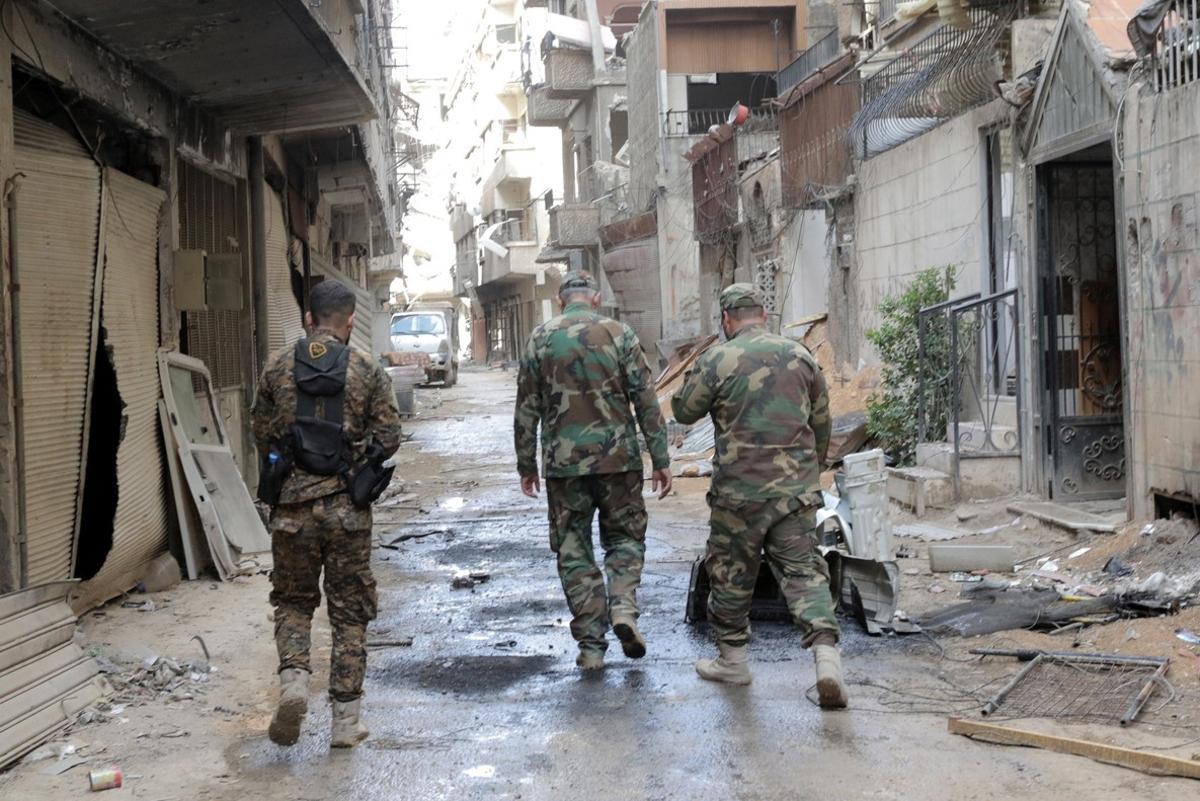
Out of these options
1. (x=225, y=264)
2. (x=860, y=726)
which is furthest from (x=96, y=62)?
(x=860, y=726)

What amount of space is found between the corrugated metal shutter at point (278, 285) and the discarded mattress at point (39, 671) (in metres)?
6.91

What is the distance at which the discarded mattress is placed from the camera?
196 inches

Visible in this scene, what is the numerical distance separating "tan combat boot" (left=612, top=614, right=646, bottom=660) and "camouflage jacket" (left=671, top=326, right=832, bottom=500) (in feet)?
2.54

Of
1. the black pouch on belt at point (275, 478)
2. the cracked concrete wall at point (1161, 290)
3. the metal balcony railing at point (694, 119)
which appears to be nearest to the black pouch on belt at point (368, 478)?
the black pouch on belt at point (275, 478)

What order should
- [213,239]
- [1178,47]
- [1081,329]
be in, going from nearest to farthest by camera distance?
[1178,47] → [1081,329] → [213,239]

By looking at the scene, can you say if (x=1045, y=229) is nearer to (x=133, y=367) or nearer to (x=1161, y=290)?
(x=1161, y=290)

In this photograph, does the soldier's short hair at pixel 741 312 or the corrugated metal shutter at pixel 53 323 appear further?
the corrugated metal shutter at pixel 53 323

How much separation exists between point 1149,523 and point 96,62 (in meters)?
6.75

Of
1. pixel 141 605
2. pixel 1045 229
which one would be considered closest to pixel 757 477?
pixel 141 605

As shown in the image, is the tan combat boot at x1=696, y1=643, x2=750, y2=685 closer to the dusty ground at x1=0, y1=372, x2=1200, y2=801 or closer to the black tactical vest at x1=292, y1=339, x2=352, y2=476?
the dusty ground at x1=0, y1=372, x2=1200, y2=801

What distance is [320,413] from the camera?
204 inches

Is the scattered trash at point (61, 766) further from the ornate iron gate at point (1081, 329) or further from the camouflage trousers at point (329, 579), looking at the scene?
the ornate iron gate at point (1081, 329)

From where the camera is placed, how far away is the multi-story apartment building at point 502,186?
5231cm

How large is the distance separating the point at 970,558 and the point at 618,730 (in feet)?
12.8
